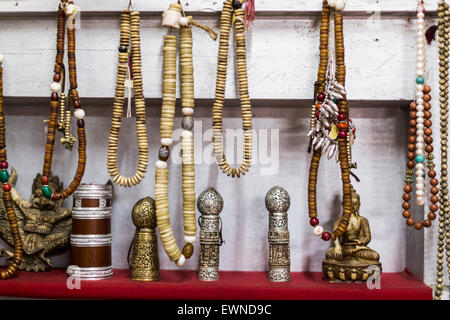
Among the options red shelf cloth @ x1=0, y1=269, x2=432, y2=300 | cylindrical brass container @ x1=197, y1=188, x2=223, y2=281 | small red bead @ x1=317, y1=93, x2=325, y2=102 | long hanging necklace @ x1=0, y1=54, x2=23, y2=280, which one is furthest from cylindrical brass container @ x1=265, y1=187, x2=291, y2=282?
long hanging necklace @ x1=0, y1=54, x2=23, y2=280

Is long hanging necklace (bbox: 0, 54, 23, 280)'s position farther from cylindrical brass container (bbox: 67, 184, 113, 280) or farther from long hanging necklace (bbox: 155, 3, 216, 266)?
long hanging necklace (bbox: 155, 3, 216, 266)

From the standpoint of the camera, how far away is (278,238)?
48.8 inches

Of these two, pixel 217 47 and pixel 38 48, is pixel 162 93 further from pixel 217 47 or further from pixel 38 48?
pixel 38 48

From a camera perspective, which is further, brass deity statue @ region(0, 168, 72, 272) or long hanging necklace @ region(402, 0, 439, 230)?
brass deity statue @ region(0, 168, 72, 272)

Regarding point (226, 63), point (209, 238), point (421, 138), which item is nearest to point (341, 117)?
point (421, 138)

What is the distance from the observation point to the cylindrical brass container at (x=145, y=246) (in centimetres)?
123

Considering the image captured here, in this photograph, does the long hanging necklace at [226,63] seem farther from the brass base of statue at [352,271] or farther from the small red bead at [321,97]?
the brass base of statue at [352,271]

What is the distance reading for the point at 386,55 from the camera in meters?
1.26

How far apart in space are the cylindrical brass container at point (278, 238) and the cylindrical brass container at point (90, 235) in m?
0.44

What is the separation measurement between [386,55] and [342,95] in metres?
0.20

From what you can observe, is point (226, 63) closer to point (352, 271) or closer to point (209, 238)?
point (209, 238)

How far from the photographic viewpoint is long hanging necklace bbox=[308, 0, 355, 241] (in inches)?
46.2

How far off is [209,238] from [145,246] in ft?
0.56

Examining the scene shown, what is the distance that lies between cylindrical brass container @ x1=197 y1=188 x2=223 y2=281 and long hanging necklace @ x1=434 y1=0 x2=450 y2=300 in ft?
1.88
